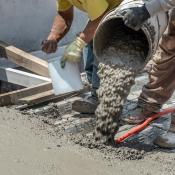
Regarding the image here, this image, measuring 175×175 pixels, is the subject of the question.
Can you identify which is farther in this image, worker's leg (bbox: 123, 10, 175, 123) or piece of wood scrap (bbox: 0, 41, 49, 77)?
piece of wood scrap (bbox: 0, 41, 49, 77)

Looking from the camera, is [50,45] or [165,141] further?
[50,45]

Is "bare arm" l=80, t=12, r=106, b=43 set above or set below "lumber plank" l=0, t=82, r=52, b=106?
above

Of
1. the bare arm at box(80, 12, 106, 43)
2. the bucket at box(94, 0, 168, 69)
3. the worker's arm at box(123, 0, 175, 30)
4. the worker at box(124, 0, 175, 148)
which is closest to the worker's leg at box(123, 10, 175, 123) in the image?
the worker at box(124, 0, 175, 148)

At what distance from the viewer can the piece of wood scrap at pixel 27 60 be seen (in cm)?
544


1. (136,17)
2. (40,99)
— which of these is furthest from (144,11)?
(40,99)

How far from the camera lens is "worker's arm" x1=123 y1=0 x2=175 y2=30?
12.1 feet

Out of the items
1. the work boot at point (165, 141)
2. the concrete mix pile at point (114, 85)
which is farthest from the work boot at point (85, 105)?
the work boot at point (165, 141)

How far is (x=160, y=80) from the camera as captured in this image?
4.48 meters

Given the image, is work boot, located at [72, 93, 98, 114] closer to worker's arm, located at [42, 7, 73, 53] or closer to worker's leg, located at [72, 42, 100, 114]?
worker's leg, located at [72, 42, 100, 114]

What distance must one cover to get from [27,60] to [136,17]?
2.03 m

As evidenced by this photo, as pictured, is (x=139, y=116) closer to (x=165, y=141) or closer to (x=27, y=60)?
(x=165, y=141)

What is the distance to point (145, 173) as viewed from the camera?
370 centimetres

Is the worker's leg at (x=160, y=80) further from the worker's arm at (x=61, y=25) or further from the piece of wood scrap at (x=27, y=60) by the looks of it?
the piece of wood scrap at (x=27, y=60)

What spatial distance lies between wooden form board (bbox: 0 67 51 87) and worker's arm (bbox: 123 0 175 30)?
1789mm
